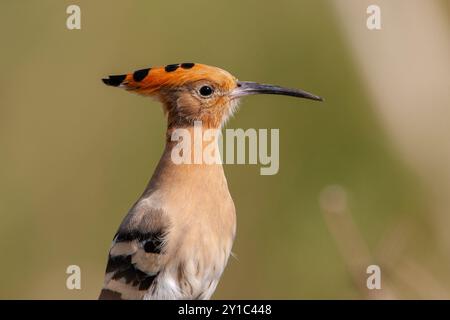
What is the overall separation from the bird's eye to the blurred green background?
1103 millimetres

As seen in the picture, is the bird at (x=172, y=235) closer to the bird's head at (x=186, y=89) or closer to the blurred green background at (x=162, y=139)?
the bird's head at (x=186, y=89)

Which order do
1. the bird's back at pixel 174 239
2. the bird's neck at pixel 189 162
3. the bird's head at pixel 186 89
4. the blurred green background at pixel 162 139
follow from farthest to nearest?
1. the blurred green background at pixel 162 139
2. the bird's head at pixel 186 89
3. the bird's neck at pixel 189 162
4. the bird's back at pixel 174 239

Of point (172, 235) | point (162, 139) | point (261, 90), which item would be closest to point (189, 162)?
point (172, 235)

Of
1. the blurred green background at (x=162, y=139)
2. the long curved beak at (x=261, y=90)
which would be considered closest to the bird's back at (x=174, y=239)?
the long curved beak at (x=261, y=90)

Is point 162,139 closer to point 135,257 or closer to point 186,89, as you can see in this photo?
point 186,89

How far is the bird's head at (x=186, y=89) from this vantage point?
293 centimetres

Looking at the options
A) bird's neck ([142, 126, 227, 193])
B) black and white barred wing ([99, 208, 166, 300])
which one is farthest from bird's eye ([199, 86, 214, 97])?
black and white barred wing ([99, 208, 166, 300])

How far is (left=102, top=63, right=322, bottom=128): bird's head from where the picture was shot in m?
2.93

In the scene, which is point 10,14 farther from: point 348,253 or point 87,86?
point 348,253

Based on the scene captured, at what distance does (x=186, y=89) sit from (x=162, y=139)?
5.07ft

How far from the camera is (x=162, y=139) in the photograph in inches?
177

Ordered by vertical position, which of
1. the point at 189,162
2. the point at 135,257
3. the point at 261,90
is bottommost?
the point at 135,257

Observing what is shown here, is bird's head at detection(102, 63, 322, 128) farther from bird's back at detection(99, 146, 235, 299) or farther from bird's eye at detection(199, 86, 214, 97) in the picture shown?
bird's back at detection(99, 146, 235, 299)
